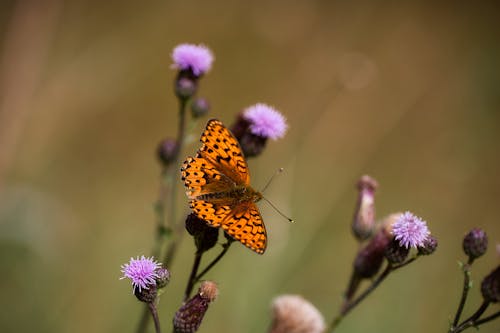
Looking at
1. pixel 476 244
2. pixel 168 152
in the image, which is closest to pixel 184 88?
pixel 168 152

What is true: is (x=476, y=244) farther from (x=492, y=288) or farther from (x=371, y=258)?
(x=371, y=258)

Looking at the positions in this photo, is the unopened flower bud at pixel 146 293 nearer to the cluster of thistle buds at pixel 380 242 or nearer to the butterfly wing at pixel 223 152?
the butterfly wing at pixel 223 152

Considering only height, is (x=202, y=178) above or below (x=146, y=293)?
above

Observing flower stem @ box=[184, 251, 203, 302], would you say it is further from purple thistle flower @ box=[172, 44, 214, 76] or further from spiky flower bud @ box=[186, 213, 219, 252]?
purple thistle flower @ box=[172, 44, 214, 76]

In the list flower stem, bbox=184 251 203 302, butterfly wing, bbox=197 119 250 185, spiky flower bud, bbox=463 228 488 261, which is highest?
spiky flower bud, bbox=463 228 488 261

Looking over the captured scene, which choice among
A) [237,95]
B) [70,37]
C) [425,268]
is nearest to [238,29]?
[237,95]

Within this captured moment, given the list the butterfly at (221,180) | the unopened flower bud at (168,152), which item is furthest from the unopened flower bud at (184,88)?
the butterfly at (221,180)

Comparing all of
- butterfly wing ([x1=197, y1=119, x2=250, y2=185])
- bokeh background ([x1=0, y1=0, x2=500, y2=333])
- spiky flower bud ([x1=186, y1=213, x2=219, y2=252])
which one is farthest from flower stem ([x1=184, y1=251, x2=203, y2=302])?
bokeh background ([x1=0, y1=0, x2=500, y2=333])

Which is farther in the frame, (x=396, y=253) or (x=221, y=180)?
(x=221, y=180)
